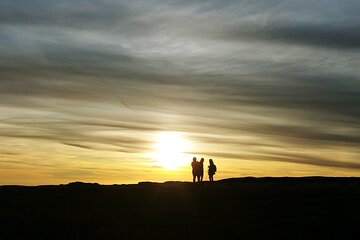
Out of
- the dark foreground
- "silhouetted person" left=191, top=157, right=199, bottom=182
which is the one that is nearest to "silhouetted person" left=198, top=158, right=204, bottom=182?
"silhouetted person" left=191, top=157, right=199, bottom=182

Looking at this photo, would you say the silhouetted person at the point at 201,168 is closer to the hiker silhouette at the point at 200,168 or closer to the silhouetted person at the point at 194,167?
the hiker silhouette at the point at 200,168

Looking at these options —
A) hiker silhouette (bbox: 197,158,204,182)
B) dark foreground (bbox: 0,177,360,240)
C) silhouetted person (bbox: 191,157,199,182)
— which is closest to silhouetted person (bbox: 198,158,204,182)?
hiker silhouette (bbox: 197,158,204,182)

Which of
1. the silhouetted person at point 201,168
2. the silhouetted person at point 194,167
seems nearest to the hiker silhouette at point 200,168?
the silhouetted person at point 201,168

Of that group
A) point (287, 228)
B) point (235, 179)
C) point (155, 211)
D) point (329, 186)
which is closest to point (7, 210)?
point (155, 211)

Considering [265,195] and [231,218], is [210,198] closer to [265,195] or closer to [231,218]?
[265,195]

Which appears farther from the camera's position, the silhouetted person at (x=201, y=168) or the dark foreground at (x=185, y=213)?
the silhouetted person at (x=201, y=168)

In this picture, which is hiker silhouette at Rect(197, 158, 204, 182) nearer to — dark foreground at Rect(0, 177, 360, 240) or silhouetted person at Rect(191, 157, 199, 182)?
silhouetted person at Rect(191, 157, 199, 182)

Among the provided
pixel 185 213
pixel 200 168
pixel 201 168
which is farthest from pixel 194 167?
pixel 185 213

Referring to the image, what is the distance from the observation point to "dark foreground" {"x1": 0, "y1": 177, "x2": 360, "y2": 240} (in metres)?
23.7

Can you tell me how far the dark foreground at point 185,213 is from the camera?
2370 centimetres

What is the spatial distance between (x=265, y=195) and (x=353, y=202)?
242 inches

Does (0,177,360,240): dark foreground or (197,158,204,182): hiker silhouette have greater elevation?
(197,158,204,182): hiker silhouette

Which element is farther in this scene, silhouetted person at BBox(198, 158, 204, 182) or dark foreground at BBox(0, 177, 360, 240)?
silhouetted person at BBox(198, 158, 204, 182)

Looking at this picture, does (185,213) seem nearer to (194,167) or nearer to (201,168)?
(194,167)
